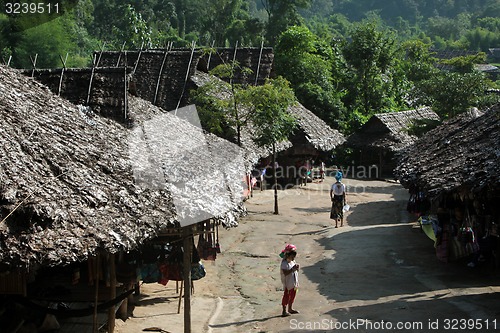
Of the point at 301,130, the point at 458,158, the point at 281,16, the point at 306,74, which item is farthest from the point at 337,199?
the point at 281,16

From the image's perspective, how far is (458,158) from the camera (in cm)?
1341

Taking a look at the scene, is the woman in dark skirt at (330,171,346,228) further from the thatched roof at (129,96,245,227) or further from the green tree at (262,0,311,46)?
the green tree at (262,0,311,46)

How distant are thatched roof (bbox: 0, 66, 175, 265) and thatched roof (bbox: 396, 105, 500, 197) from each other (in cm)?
500

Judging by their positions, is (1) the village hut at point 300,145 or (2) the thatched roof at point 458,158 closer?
(2) the thatched roof at point 458,158

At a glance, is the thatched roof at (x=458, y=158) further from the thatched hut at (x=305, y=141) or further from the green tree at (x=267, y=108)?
the thatched hut at (x=305, y=141)

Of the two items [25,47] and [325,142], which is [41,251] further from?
[25,47]

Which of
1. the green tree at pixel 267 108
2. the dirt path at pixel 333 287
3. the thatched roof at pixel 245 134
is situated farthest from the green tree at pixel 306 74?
the dirt path at pixel 333 287

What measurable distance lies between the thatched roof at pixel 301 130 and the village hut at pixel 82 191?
895 centimetres

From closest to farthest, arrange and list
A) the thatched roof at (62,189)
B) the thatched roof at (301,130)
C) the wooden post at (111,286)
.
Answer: the thatched roof at (62,189)
the wooden post at (111,286)
the thatched roof at (301,130)

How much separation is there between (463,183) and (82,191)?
6.32m

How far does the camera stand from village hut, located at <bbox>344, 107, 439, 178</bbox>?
107 ft

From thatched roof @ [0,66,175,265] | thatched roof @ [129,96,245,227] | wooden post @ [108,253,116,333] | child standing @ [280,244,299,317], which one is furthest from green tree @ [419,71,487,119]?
wooden post @ [108,253,116,333]

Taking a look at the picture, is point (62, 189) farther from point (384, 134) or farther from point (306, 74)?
point (306, 74)

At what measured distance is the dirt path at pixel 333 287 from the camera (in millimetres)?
11219
